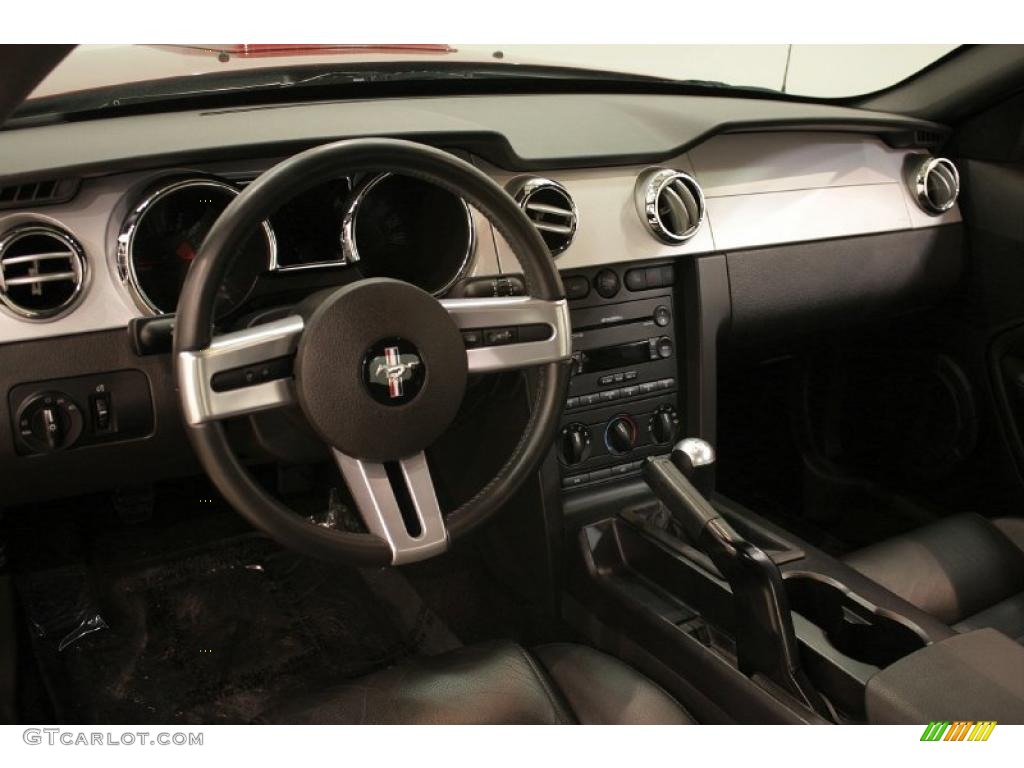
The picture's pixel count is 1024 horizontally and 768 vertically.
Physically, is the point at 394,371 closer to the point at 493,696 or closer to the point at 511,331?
the point at 511,331

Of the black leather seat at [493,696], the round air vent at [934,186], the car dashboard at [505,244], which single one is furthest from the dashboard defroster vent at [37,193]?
the round air vent at [934,186]

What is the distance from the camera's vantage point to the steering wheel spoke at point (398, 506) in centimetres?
113

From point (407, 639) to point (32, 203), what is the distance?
112cm

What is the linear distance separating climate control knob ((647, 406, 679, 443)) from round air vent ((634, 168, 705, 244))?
0.33 m

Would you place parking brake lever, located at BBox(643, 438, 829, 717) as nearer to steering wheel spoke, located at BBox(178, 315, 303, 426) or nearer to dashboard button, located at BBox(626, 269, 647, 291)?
dashboard button, located at BBox(626, 269, 647, 291)

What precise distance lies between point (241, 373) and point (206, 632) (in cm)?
103

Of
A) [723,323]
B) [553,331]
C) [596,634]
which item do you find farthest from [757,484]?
[553,331]

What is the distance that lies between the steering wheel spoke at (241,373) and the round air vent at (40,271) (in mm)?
336

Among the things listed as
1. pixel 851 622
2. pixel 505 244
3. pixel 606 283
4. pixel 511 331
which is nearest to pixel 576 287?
pixel 606 283

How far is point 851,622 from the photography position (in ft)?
4.25

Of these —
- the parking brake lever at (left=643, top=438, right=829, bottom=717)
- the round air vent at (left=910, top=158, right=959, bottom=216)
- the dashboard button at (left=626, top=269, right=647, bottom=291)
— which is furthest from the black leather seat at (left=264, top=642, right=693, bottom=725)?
the round air vent at (left=910, top=158, right=959, bottom=216)

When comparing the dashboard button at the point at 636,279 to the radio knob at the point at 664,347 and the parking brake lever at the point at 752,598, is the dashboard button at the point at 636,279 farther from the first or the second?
the parking brake lever at the point at 752,598

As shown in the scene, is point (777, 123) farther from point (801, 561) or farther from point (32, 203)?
point (32, 203)

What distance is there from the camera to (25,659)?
1.75 meters
